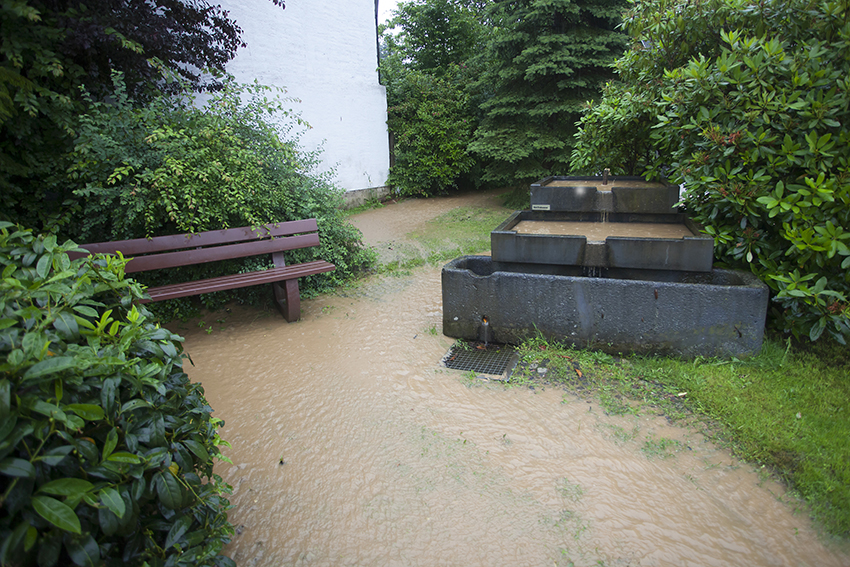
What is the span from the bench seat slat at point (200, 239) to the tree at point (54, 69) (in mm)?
966

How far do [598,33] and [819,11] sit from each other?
7615 mm

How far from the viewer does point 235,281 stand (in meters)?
5.12

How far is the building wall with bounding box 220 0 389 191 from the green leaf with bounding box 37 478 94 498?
343 inches

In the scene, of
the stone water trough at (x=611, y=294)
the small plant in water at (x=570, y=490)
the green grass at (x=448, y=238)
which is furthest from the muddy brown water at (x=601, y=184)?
the small plant in water at (x=570, y=490)

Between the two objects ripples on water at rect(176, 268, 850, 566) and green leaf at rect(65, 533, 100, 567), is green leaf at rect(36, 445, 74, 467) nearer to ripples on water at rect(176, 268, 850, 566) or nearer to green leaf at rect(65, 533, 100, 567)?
green leaf at rect(65, 533, 100, 567)

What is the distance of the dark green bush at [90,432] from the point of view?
1353 millimetres

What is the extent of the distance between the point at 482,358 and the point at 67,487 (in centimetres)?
336

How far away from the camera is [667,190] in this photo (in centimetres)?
543

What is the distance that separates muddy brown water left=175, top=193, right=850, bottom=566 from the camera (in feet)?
7.89

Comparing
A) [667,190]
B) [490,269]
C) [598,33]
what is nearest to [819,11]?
[667,190]

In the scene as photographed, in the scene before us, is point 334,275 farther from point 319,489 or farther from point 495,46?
point 495,46

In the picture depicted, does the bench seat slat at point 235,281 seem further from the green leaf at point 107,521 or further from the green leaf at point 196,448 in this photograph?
the green leaf at point 107,521

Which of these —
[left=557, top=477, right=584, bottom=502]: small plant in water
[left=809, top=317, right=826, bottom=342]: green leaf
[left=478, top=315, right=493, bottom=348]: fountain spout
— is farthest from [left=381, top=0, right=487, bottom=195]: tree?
[left=557, top=477, right=584, bottom=502]: small plant in water

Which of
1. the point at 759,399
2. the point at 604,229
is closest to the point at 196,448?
the point at 759,399
